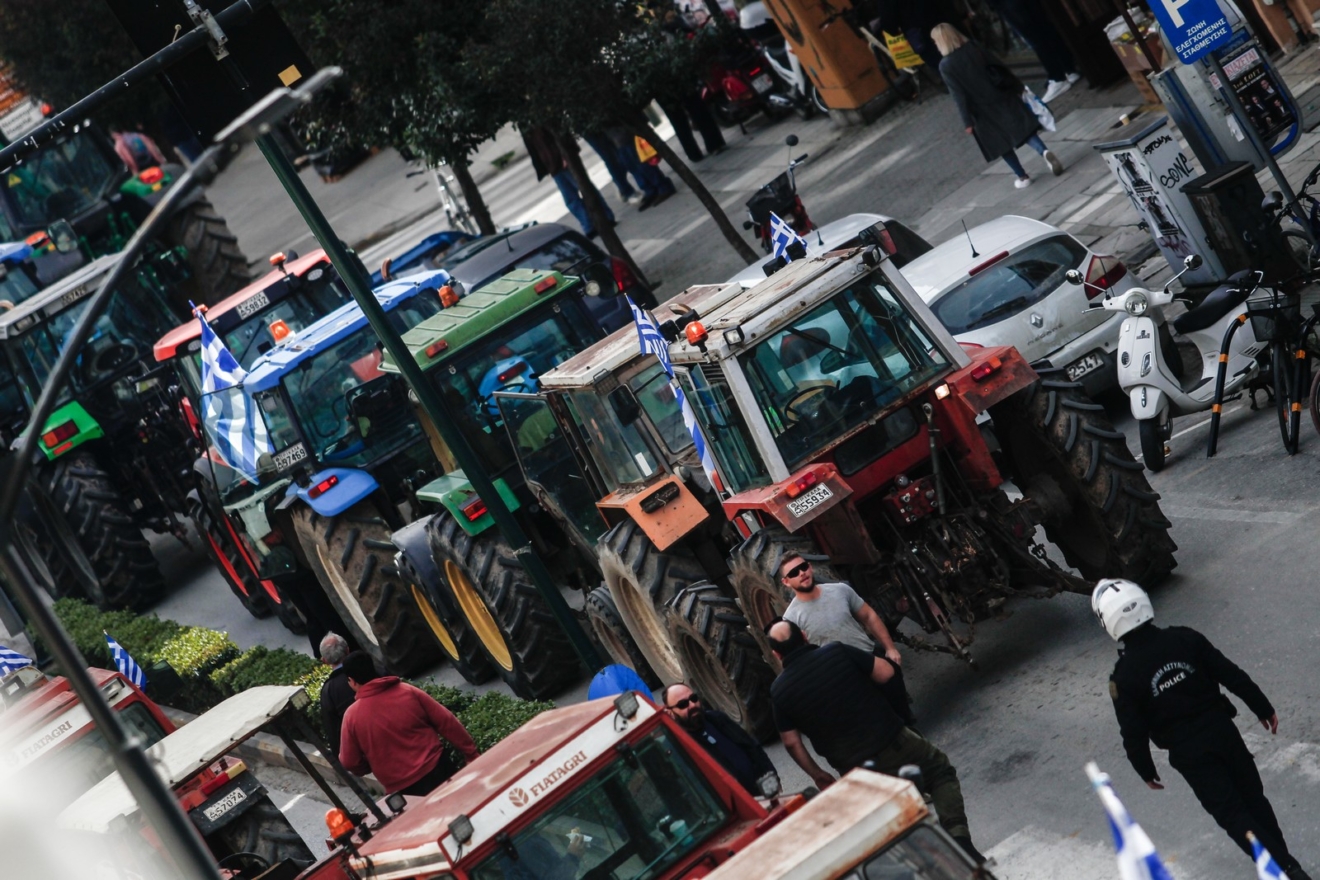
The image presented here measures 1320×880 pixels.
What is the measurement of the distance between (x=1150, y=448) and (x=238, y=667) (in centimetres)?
781

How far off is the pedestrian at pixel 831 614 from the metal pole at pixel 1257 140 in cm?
534

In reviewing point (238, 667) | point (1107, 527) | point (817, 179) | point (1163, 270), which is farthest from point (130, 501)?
point (1107, 527)

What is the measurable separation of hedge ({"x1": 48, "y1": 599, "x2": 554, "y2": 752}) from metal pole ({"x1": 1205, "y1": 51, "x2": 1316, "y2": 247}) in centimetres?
619

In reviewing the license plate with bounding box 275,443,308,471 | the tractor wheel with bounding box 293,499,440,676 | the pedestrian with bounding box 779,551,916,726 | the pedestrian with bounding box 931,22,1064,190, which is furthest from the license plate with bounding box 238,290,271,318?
the pedestrian with bounding box 779,551,916,726

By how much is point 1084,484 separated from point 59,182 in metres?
19.1

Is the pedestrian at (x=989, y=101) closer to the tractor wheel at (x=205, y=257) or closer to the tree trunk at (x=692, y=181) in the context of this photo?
the tree trunk at (x=692, y=181)

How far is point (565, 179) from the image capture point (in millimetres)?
25219

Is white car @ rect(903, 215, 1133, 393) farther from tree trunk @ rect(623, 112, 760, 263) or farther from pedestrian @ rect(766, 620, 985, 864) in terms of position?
tree trunk @ rect(623, 112, 760, 263)

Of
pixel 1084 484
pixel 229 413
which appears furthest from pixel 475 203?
pixel 1084 484

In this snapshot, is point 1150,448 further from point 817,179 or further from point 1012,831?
point 817,179

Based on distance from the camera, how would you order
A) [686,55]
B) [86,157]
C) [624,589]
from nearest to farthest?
[624,589], [686,55], [86,157]

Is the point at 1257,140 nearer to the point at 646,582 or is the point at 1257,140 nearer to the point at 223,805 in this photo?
the point at 646,582

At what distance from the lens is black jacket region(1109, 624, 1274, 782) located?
6.93m

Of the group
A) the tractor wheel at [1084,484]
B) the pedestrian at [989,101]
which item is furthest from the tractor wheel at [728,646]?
the pedestrian at [989,101]
